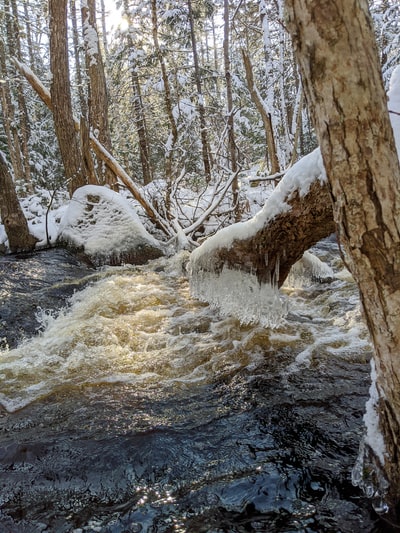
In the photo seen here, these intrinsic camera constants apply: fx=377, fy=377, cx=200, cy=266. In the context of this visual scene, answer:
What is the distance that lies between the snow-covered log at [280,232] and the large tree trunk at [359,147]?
1.48m

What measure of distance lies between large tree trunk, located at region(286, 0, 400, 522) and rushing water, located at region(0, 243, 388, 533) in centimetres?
87

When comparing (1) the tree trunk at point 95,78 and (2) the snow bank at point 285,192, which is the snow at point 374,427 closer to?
(2) the snow bank at point 285,192

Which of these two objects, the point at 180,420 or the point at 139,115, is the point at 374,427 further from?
the point at 139,115

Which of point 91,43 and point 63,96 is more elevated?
point 91,43

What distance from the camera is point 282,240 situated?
12.4 feet

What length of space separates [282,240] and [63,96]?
679cm

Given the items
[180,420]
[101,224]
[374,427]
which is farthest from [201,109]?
[374,427]

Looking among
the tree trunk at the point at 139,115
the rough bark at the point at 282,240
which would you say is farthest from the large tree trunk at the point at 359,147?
the tree trunk at the point at 139,115

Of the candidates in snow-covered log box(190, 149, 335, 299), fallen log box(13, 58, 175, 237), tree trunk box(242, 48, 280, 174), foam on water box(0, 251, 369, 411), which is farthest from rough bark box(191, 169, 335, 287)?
fallen log box(13, 58, 175, 237)

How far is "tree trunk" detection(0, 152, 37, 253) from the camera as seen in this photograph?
7.50 m

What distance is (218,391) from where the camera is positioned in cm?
317

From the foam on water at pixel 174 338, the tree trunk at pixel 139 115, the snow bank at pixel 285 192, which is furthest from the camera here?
the tree trunk at pixel 139 115

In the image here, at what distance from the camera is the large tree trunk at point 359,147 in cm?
135

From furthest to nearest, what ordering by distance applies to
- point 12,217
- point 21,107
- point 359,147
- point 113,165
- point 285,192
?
point 21,107 < point 113,165 < point 12,217 < point 285,192 < point 359,147
